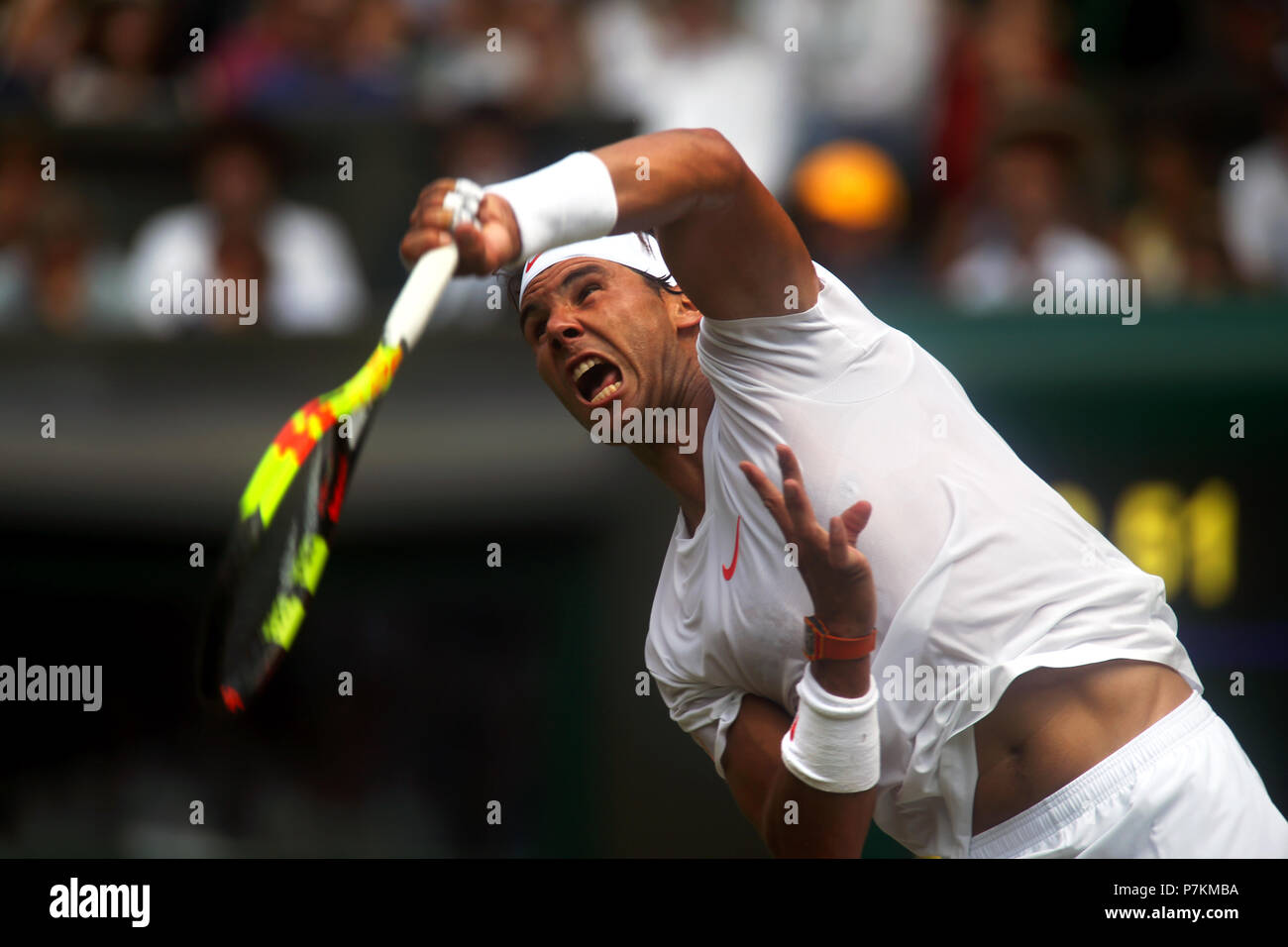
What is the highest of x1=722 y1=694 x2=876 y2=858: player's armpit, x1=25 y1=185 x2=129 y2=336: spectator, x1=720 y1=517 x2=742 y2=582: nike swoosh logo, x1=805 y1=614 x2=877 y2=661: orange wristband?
x1=25 y1=185 x2=129 y2=336: spectator

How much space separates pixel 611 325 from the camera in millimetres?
2760

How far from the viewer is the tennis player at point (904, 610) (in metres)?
2.58

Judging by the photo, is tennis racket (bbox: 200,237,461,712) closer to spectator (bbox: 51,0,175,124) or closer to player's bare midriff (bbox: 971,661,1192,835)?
player's bare midriff (bbox: 971,661,1192,835)

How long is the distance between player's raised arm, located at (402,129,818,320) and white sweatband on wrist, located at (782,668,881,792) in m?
0.58

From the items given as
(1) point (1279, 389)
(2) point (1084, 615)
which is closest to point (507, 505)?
(1) point (1279, 389)

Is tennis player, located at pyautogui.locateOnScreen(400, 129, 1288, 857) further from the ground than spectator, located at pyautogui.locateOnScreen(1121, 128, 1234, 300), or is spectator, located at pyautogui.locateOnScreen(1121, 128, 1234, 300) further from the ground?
spectator, located at pyautogui.locateOnScreen(1121, 128, 1234, 300)

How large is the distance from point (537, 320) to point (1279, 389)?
2158mm

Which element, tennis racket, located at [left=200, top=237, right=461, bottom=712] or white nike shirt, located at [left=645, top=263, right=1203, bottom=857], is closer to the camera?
tennis racket, located at [left=200, top=237, right=461, bottom=712]

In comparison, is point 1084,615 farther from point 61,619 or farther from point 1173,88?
point 1173,88

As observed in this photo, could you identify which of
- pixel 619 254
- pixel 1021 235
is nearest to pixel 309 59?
pixel 1021 235

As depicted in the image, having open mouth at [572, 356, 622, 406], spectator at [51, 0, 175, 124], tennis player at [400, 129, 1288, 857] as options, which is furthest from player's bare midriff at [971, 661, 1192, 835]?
spectator at [51, 0, 175, 124]

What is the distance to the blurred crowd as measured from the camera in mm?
4520

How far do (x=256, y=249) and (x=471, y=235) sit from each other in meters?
2.87

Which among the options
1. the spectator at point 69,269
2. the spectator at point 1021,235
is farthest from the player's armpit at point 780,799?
the spectator at point 69,269
